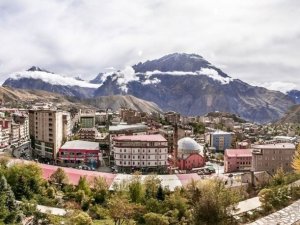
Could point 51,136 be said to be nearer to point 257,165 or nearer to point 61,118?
point 61,118

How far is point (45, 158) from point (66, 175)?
20.8 metres

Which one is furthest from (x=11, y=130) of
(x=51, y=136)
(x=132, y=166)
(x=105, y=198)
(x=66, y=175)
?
(x=105, y=198)

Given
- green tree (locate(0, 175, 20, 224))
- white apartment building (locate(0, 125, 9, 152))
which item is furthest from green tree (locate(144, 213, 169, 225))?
white apartment building (locate(0, 125, 9, 152))

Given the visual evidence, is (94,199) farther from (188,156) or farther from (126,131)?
(126,131)

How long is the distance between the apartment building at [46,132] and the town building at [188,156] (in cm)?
1578

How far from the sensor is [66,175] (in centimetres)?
3641

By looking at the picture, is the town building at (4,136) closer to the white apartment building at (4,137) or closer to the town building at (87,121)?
the white apartment building at (4,137)

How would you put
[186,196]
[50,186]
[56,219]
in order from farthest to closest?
[50,186], [186,196], [56,219]

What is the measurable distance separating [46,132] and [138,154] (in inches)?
526

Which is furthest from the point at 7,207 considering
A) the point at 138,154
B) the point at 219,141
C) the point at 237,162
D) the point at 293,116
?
the point at 293,116

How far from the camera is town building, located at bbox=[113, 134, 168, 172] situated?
51.1 m

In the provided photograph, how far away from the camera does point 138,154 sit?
5116cm

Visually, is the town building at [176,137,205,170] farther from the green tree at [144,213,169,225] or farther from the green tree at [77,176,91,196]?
the green tree at [144,213,169,225]

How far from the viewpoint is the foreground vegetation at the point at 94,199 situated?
2398 cm
